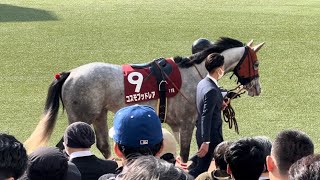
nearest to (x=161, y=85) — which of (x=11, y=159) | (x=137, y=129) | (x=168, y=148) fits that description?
(x=168, y=148)

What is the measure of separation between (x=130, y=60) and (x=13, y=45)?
317cm

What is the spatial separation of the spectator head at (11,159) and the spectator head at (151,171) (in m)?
0.69

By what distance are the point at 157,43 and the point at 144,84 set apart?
9099 mm

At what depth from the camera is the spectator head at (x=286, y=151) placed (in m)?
3.54

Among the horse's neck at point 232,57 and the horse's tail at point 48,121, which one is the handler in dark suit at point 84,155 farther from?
the horse's neck at point 232,57

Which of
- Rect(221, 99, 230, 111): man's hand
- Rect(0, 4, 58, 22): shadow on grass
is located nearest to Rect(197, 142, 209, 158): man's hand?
Rect(221, 99, 230, 111): man's hand

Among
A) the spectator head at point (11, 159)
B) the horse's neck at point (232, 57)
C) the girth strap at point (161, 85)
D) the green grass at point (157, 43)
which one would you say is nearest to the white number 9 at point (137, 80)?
the girth strap at point (161, 85)

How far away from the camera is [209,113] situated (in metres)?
6.51

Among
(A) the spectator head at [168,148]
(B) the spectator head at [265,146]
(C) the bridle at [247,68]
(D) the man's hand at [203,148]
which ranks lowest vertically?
(D) the man's hand at [203,148]

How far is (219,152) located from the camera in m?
4.23

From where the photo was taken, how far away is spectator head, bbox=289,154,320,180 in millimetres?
2578

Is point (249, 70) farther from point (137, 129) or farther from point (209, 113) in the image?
point (137, 129)

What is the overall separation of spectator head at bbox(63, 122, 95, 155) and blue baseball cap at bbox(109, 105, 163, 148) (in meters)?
1.23

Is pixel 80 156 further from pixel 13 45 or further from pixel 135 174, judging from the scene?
pixel 13 45
